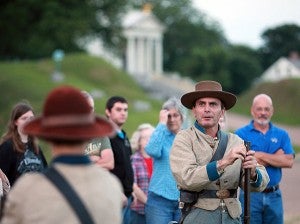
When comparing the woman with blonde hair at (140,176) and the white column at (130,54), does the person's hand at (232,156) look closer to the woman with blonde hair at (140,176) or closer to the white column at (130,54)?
the woman with blonde hair at (140,176)

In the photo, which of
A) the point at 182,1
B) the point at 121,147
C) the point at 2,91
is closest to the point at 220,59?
the point at 182,1

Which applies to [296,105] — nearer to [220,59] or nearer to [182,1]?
[220,59]

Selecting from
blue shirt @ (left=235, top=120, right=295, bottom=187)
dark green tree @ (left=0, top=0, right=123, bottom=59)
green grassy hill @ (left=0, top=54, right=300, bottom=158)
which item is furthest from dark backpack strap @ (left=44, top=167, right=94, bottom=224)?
dark green tree @ (left=0, top=0, right=123, bottom=59)

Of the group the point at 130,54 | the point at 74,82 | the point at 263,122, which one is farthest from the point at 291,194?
the point at 130,54

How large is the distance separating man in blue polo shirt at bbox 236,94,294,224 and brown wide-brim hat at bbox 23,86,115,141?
15.9ft

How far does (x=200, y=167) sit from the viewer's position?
630 cm

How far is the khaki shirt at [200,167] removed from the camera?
634cm

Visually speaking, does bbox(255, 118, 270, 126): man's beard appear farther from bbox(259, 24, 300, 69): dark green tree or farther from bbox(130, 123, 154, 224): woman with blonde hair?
bbox(259, 24, 300, 69): dark green tree

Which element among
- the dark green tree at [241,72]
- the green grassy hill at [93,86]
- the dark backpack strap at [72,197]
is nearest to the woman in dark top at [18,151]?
the dark backpack strap at [72,197]

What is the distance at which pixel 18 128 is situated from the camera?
855 cm

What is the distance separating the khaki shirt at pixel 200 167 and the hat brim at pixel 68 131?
2.21 metres

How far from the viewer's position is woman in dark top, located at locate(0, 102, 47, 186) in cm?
841

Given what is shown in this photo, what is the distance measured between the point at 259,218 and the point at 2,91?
1359 inches

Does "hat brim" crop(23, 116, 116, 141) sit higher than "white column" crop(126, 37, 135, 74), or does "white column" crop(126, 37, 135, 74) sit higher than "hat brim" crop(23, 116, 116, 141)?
"hat brim" crop(23, 116, 116, 141)
